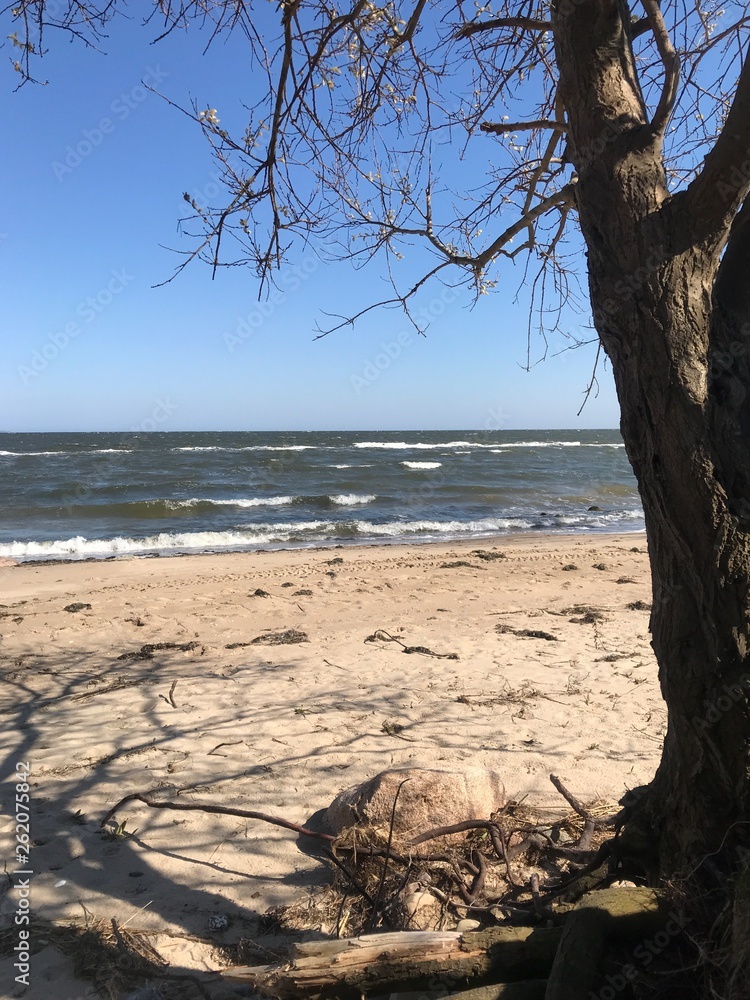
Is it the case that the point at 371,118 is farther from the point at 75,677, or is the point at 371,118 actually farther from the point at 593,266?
the point at 75,677

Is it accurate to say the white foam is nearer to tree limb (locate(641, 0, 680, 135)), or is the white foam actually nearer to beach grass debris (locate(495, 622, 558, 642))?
beach grass debris (locate(495, 622, 558, 642))

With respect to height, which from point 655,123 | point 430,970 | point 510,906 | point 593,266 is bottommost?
point 510,906

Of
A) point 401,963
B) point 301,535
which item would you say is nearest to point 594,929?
point 401,963

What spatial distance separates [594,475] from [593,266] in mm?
30698

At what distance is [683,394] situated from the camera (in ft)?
5.78

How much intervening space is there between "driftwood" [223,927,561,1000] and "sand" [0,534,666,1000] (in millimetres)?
540

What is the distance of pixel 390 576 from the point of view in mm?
9977

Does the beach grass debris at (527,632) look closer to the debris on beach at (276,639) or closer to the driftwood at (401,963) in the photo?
the debris on beach at (276,639)

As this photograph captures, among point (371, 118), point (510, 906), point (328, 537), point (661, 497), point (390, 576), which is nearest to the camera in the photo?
point (661, 497)

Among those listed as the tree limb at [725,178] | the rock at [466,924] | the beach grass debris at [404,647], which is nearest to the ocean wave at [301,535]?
the beach grass debris at [404,647]

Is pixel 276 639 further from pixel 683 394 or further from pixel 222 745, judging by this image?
pixel 683 394

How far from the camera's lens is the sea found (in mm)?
15648

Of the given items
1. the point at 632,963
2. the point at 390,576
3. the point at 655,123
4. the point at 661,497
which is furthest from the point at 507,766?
the point at 390,576

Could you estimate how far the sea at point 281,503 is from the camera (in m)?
15.6
